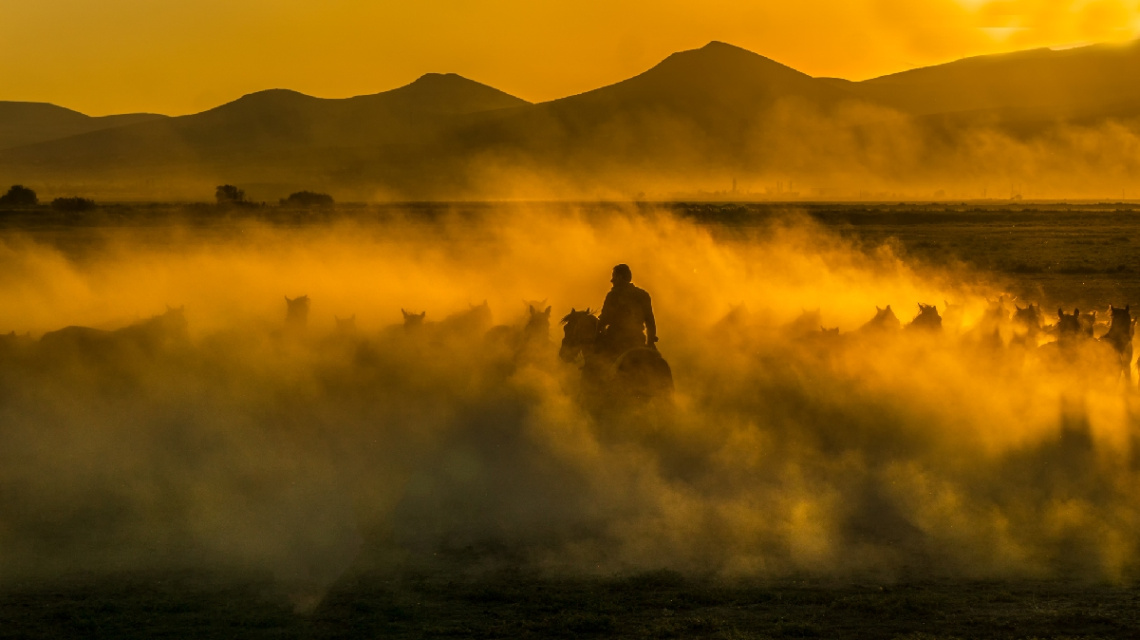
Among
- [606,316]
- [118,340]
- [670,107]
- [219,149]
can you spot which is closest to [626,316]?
[606,316]

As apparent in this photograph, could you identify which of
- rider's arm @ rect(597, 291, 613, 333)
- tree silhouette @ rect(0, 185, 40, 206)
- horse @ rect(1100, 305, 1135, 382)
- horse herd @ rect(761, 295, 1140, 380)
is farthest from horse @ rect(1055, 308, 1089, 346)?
tree silhouette @ rect(0, 185, 40, 206)

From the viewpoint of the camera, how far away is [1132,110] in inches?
6083

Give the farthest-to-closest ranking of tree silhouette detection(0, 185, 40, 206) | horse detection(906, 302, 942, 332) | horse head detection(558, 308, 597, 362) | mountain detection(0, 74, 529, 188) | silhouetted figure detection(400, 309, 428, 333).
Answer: mountain detection(0, 74, 529, 188) < tree silhouette detection(0, 185, 40, 206) < silhouetted figure detection(400, 309, 428, 333) < horse detection(906, 302, 942, 332) < horse head detection(558, 308, 597, 362)

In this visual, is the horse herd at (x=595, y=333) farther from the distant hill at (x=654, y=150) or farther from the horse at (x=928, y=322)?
the distant hill at (x=654, y=150)

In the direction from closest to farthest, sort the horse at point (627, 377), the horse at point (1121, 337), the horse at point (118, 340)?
1. the horse at point (627, 377)
2. the horse at point (1121, 337)
3. the horse at point (118, 340)

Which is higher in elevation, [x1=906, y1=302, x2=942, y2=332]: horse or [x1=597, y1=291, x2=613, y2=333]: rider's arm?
[x1=906, y1=302, x2=942, y2=332]: horse

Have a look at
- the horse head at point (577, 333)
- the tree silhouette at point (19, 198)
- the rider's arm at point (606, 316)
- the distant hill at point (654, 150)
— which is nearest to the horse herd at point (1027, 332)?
the horse head at point (577, 333)

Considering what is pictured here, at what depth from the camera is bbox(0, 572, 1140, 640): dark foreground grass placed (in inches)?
304

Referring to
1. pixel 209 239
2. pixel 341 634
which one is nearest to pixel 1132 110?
pixel 209 239

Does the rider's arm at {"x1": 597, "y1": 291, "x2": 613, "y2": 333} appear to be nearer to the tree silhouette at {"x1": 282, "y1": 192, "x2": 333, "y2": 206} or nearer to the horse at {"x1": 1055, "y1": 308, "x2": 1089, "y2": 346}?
the horse at {"x1": 1055, "y1": 308, "x2": 1089, "y2": 346}

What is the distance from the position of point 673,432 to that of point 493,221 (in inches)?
1902

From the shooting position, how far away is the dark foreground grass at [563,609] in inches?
304

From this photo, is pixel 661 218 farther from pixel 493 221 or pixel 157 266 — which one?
pixel 157 266

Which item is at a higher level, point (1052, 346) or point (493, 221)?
point (493, 221)
